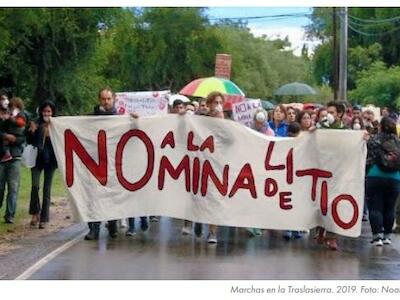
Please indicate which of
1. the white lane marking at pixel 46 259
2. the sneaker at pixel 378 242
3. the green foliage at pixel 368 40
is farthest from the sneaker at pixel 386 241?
the green foliage at pixel 368 40

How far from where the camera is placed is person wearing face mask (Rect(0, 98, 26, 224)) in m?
11.9

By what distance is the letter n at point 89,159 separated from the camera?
1053 cm

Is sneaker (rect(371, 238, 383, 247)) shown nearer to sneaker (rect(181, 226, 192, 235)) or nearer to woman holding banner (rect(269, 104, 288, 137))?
woman holding banner (rect(269, 104, 288, 137))

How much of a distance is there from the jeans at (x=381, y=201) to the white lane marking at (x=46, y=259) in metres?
3.38

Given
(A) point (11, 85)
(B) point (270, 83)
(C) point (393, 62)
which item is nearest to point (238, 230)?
(A) point (11, 85)

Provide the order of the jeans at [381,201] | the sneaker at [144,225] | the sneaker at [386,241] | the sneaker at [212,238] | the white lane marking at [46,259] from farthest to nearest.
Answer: the sneaker at [144,225] < the sneaker at [386,241] < the jeans at [381,201] < the sneaker at [212,238] < the white lane marking at [46,259]

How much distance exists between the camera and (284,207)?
10344 millimetres

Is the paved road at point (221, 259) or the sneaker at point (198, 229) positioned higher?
the sneaker at point (198, 229)

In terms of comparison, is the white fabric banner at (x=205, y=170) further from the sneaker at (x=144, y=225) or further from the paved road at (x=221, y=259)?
the sneaker at (x=144, y=225)

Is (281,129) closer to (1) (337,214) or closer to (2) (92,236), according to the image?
(1) (337,214)

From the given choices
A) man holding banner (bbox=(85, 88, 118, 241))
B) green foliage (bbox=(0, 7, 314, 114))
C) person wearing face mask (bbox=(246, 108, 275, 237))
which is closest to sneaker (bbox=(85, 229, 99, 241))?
man holding banner (bbox=(85, 88, 118, 241))

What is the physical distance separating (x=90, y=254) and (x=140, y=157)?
4.24 feet

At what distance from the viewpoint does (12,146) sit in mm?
11969

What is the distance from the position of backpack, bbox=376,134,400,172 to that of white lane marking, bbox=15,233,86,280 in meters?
3.55
